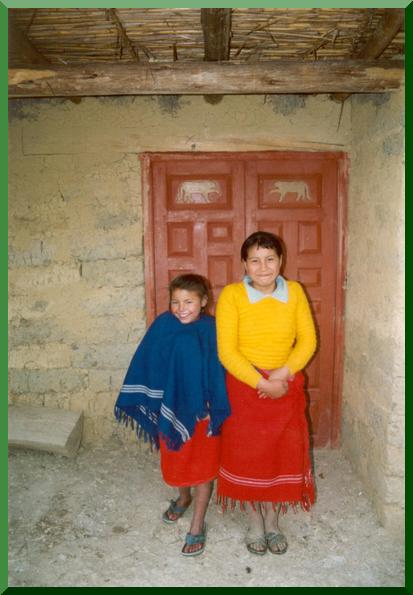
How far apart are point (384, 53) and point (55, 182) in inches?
99.9

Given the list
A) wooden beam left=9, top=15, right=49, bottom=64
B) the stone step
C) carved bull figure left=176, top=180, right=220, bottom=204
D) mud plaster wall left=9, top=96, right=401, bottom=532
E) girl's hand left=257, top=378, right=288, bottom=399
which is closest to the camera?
wooden beam left=9, top=15, right=49, bottom=64

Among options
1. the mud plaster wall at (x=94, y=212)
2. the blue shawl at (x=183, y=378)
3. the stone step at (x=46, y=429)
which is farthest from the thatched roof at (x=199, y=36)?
the stone step at (x=46, y=429)

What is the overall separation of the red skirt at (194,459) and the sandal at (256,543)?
0.44 meters

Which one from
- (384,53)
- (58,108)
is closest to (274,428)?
(384,53)

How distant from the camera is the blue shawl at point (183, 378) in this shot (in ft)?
9.23

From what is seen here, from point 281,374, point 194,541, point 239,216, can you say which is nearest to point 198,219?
point 239,216

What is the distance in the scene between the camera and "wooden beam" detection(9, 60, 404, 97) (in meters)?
2.78

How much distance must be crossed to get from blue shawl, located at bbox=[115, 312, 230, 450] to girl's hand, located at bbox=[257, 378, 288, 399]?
238mm

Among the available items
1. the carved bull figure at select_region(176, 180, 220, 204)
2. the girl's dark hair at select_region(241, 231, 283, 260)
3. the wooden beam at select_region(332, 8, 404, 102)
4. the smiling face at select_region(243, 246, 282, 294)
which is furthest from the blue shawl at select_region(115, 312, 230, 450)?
→ the wooden beam at select_region(332, 8, 404, 102)

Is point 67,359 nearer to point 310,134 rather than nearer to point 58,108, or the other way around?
point 58,108

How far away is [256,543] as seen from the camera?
2896 millimetres

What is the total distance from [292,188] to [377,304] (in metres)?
1.22

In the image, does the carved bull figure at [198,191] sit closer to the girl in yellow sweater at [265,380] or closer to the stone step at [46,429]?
the girl in yellow sweater at [265,380]

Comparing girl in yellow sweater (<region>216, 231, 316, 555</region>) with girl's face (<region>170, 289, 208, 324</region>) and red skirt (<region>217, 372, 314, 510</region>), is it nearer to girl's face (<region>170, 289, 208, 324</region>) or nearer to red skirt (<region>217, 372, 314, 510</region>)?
red skirt (<region>217, 372, 314, 510</region>)
